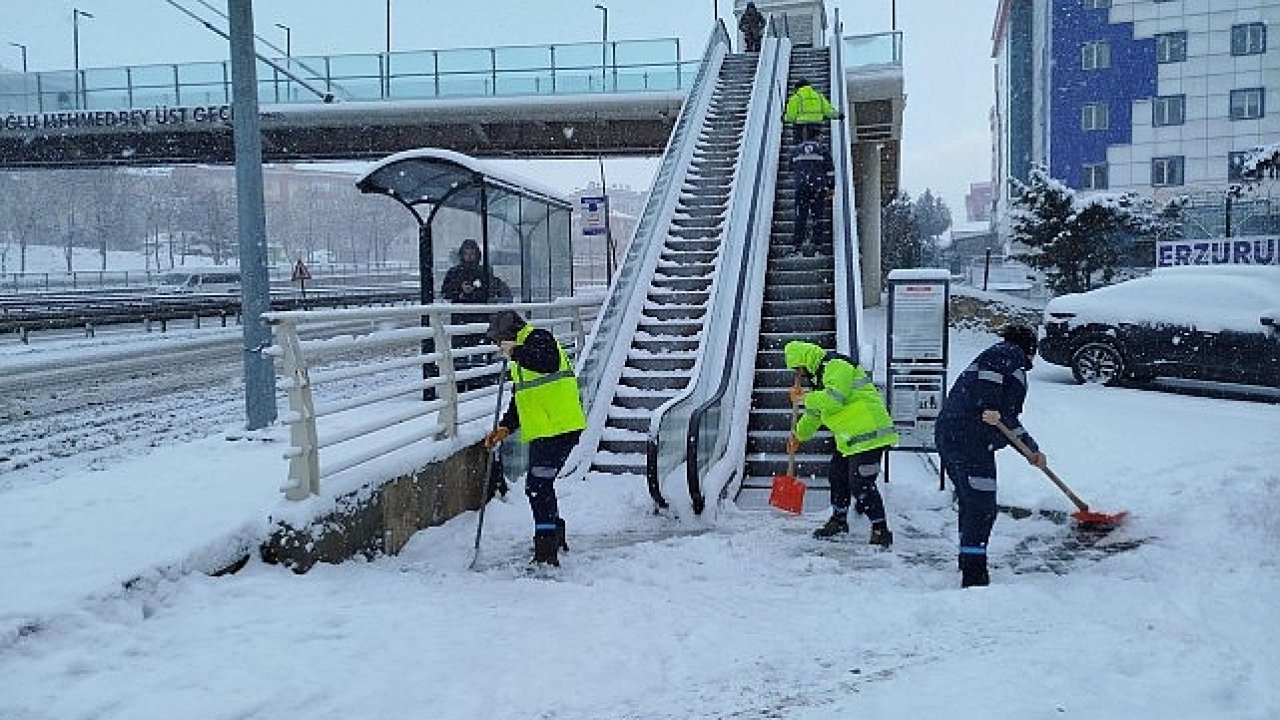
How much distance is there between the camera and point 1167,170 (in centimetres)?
3897

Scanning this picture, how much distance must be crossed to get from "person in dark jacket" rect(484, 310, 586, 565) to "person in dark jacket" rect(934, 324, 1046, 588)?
235cm

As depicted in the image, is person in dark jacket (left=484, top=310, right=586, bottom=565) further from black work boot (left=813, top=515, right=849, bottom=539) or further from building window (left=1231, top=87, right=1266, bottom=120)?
building window (left=1231, top=87, right=1266, bottom=120)

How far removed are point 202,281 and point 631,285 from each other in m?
44.0

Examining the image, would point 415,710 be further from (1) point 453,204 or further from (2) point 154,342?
(2) point 154,342

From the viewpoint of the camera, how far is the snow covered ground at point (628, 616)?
3.87 meters

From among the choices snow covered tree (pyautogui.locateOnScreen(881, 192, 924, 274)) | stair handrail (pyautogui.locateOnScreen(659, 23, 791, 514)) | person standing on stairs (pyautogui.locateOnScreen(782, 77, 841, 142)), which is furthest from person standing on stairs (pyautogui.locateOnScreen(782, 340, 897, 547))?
snow covered tree (pyautogui.locateOnScreen(881, 192, 924, 274))

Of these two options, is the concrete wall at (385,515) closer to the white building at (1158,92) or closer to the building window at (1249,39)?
the white building at (1158,92)

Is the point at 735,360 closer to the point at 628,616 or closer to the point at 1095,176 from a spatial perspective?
the point at 628,616

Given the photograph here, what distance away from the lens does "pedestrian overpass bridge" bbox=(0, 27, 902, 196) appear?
86.9 ft

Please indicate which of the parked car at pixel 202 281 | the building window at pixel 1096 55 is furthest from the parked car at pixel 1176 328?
the parked car at pixel 202 281

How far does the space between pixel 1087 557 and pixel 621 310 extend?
583 cm

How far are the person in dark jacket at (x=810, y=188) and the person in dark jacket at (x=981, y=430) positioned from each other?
22.4ft

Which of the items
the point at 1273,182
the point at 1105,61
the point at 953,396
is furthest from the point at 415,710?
the point at 1105,61

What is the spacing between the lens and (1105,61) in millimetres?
40125
